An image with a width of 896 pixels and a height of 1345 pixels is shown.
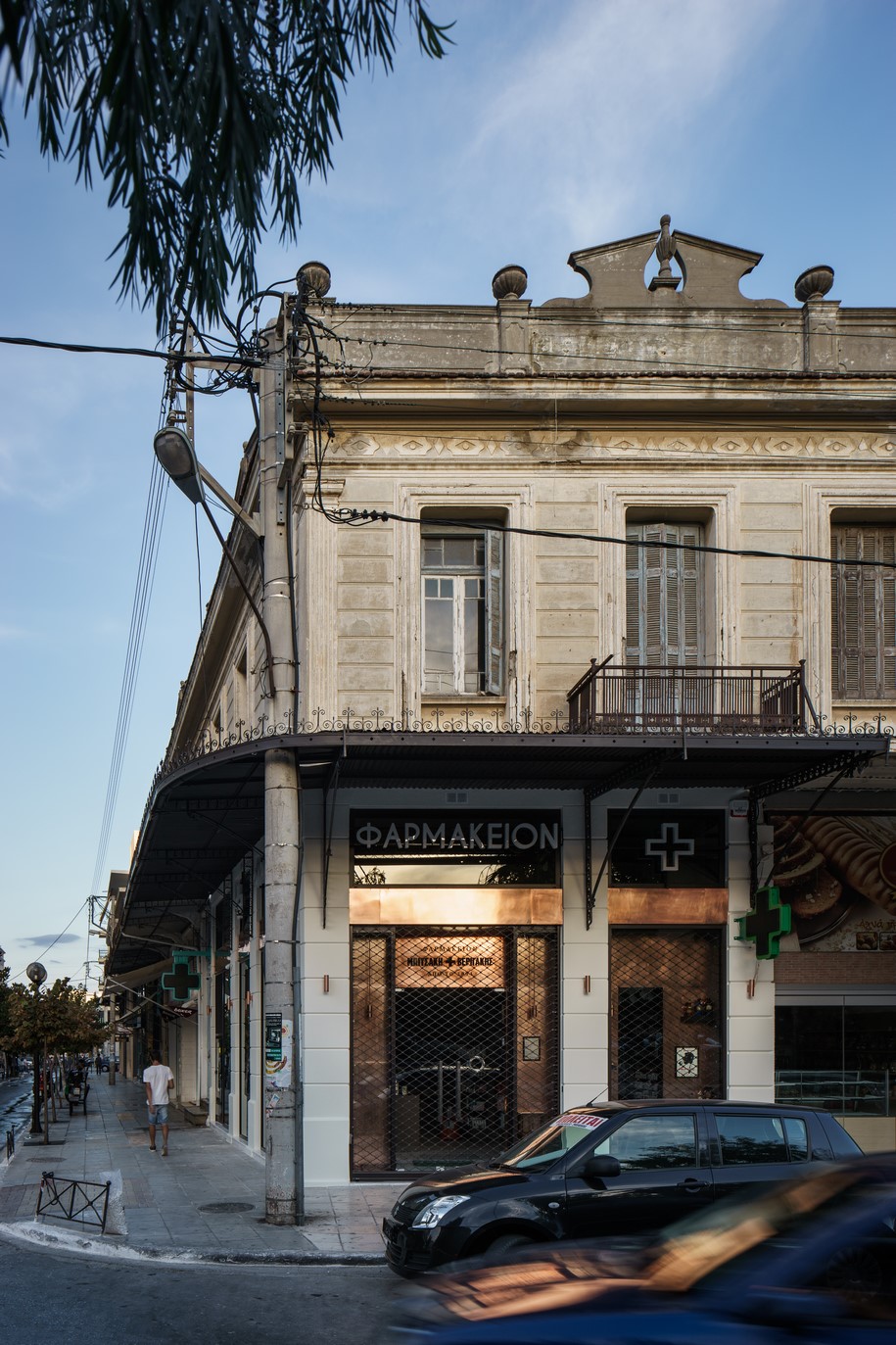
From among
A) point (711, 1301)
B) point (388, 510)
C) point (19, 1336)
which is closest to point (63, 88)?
point (711, 1301)

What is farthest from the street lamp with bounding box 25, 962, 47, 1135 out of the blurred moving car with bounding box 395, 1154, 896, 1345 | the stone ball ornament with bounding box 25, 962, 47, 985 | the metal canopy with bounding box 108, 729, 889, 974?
the blurred moving car with bounding box 395, 1154, 896, 1345

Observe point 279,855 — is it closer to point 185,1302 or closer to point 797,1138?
point 185,1302

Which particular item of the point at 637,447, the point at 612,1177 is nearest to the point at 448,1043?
the point at 612,1177

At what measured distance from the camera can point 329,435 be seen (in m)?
17.1

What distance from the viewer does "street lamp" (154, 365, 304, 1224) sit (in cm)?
1405

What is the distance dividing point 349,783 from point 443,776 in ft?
3.80

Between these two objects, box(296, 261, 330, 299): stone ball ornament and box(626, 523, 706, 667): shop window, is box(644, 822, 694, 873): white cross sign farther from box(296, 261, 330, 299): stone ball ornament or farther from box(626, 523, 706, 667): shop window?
box(296, 261, 330, 299): stone ball ornament

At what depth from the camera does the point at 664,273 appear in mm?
18297

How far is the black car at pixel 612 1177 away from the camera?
984 cm

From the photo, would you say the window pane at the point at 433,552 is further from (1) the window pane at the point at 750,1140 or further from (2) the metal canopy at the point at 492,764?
(1) the window pane at the point at 750,1140

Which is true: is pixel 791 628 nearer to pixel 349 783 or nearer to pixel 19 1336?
pixel 349 783

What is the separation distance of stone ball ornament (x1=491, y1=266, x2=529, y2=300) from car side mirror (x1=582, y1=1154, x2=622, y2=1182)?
1163 centimetres

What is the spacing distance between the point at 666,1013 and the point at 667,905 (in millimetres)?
1313

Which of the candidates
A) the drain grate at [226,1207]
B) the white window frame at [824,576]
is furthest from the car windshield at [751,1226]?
the white window frame at [824,576]
